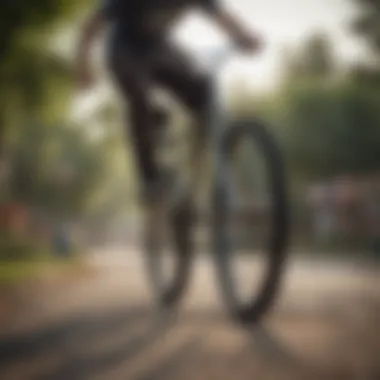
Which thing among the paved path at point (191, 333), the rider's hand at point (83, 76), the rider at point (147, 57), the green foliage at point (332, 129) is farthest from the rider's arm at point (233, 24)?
the paved path at point (191, 333)

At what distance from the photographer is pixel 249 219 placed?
113 centimetres

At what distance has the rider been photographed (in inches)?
44.3

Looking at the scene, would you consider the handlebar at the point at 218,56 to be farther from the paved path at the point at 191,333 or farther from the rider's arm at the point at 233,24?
the paved path at the point at 191,333

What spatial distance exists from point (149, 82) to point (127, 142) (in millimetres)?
103

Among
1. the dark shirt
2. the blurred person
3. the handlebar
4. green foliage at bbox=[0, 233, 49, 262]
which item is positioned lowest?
the blurred person

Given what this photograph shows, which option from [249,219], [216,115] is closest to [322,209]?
[249,219]

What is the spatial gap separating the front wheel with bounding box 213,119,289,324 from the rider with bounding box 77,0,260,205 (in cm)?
8

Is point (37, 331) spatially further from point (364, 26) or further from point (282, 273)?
point (364, 26)

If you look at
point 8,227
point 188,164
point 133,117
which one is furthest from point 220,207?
point 8,227

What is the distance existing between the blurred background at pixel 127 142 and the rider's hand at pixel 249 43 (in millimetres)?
12

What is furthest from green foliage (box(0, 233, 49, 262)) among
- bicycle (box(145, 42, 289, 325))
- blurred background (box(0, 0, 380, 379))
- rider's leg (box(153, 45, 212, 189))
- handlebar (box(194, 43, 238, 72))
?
handlebar (box(194, 43, 238, 72))

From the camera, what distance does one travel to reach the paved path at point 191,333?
1.07m

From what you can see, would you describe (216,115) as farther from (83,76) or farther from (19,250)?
(19,250)

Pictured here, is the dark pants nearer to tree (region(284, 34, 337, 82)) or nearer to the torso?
the torso
